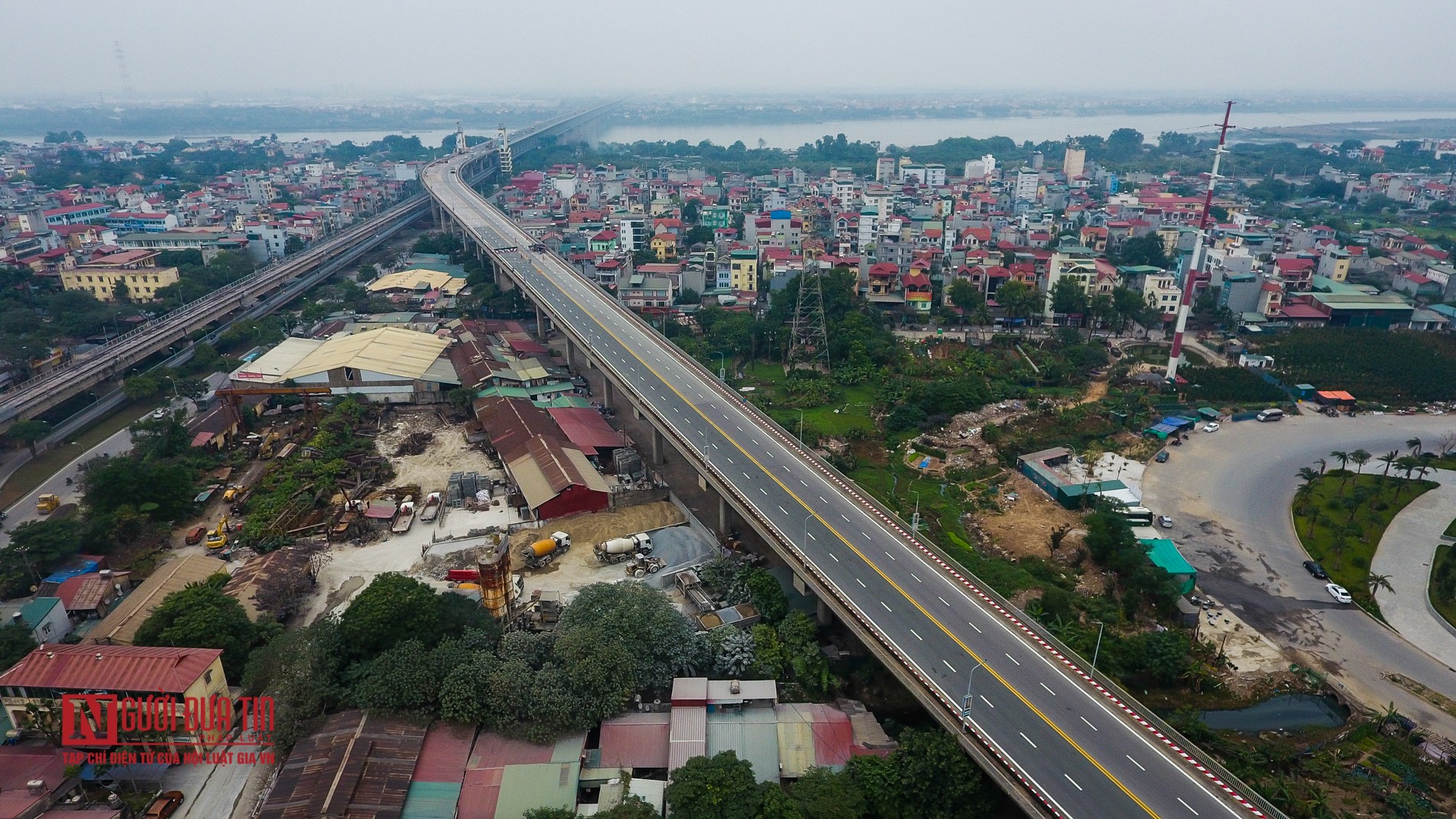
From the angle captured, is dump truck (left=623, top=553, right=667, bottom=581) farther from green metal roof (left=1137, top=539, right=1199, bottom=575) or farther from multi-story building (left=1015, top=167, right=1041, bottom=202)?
multi-story building (left=1015, top=167, right=1041, bottom=202)

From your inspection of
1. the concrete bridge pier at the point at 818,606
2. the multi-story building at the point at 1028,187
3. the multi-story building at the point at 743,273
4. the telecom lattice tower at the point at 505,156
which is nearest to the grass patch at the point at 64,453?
the concrete bridge pier at the point at 818,606

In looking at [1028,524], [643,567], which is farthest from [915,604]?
[1028,524]

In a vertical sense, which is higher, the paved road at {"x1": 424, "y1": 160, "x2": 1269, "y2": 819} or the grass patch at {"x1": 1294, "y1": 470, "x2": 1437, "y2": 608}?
the paved road at {"x1": 424, "y1": 160, "x2": 1269, "y2": 819}

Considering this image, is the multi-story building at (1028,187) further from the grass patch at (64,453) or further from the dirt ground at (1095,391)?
the grass patch at (64,453)

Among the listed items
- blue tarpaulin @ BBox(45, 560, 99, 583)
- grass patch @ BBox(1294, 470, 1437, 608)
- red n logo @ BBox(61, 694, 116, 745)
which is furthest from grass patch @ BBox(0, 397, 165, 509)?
grass patch @ BBox(1294, 470, 1437, 608)

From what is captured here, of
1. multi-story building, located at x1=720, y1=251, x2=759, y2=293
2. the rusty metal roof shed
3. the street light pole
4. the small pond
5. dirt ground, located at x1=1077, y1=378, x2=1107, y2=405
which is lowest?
the small pond

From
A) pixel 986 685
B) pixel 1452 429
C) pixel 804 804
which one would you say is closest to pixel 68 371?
pixel 804 804
